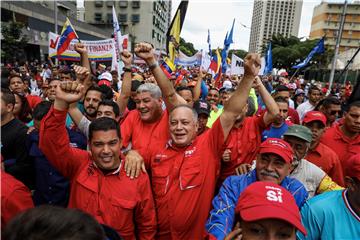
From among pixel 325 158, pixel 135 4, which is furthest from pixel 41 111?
pixel 135 4

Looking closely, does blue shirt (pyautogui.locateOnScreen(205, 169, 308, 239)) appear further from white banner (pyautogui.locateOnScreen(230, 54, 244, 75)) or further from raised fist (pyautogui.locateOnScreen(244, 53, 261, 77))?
white banner (pyautogui.locateOnScreen(230, 54, 244, 75))

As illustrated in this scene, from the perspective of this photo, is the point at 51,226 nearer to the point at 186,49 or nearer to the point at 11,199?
the point at 11,199

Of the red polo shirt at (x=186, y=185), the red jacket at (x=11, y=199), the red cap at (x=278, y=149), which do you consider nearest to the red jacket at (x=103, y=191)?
the red polo shirt at (x=186, y=185)

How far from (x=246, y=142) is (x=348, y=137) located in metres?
1.38

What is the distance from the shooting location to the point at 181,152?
7.91ft

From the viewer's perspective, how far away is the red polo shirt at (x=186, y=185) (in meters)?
2.25

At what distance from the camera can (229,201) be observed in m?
2.01

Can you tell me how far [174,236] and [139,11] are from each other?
203ft

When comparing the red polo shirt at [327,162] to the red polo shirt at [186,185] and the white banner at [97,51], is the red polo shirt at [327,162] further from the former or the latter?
the white banner at [97,51]

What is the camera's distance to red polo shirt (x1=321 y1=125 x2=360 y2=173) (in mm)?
3291

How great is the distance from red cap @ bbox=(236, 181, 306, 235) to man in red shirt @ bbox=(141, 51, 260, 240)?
747mm

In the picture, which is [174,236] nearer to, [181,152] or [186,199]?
[186,199]

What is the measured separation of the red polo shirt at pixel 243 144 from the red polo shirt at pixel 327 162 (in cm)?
56

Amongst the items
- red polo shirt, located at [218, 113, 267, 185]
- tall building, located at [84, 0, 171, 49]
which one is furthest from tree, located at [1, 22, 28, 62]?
tall building, located at [84, 0, 171, 49]
